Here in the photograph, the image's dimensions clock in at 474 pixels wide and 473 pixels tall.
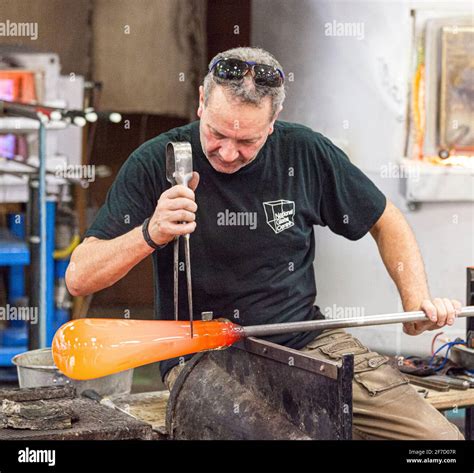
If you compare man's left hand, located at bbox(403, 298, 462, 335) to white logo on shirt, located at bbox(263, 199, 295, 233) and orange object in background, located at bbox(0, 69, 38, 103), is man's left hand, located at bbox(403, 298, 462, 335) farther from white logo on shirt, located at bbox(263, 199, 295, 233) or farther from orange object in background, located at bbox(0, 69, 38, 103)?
orange object in background, located at bbox(0, 69, 38, 103)

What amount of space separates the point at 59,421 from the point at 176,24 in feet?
7.54

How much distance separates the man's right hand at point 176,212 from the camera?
2.07 m

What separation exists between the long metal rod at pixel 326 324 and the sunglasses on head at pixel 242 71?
617mm

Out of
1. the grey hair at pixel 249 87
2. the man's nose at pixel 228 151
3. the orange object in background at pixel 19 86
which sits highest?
the orange object in background at pixel 19 86

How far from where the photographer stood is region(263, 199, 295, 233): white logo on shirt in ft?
8.41

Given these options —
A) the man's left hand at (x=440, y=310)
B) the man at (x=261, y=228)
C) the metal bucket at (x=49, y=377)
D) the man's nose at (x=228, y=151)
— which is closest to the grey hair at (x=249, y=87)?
the man at (x=261, y=228)

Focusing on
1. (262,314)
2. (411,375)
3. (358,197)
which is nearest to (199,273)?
(262,314)

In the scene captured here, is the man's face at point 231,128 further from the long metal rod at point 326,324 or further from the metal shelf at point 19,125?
the metal shelf at point 19,125

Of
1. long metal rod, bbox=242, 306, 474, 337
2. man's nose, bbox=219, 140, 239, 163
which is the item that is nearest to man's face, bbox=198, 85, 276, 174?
man's nose, bbox=219, 140, 239, 163

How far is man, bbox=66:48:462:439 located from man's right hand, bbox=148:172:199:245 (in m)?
0.06

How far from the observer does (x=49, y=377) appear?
9.95 ft

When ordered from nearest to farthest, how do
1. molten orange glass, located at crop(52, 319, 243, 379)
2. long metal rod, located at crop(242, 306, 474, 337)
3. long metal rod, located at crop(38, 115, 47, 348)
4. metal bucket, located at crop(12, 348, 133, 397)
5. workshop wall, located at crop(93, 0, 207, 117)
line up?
molten orange glass, located at crop(52, 319, 243, 379) → long metal rod, located at crop(242, 306, 474, 337) → metal bucket, located at crop(12, 348, 133, 397) → long metal rod, located at crop(38, 115, 47, 348) → workshop wall, located at crop(93, 0, 207, 117)

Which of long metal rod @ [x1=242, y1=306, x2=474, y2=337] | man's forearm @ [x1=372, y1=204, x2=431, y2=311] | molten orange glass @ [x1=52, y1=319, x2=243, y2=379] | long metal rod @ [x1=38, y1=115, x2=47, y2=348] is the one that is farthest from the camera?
long metal rod @ [x1=38, y1=115, x2=47, y2=348]

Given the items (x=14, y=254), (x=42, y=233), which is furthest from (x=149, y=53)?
(x=14, y=254)
